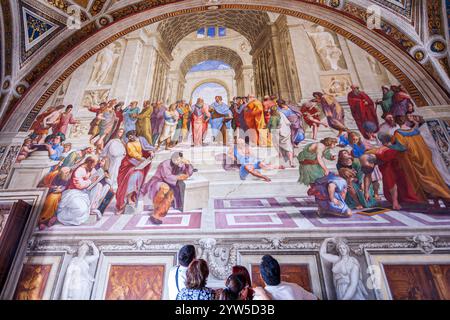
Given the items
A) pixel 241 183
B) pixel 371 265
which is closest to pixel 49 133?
pixel 241 183

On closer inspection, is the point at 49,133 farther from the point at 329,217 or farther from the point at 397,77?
the point at 397,77

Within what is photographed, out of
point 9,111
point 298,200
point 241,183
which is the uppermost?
point 9,111

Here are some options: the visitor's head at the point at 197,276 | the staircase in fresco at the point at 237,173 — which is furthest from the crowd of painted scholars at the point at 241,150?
the visitor's head at the point at 197,276

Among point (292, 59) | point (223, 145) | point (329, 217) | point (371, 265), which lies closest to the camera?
point (371, 265)

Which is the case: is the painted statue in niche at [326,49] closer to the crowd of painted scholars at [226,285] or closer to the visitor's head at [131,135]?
the visitor's head at [131,135]

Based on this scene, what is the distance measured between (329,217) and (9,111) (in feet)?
26.8

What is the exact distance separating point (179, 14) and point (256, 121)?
4.45 meters

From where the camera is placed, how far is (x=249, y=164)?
5.75 meters

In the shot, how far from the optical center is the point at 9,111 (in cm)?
694

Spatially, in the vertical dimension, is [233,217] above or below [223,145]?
below

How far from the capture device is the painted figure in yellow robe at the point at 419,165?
16.6 ft

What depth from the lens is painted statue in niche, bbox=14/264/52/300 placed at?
4.60 meters

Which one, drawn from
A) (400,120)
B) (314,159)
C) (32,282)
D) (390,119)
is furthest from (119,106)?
(400,120)
